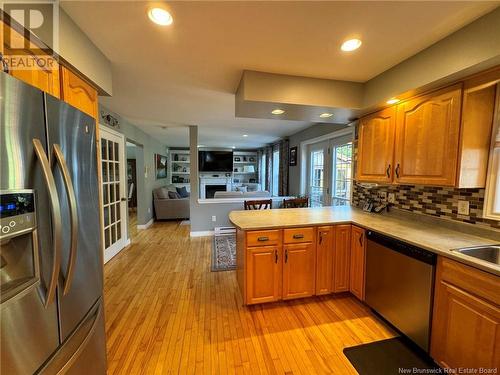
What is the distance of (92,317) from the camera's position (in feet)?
3.83

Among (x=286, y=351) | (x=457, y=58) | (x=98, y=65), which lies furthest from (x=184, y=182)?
(x=457, y=58)

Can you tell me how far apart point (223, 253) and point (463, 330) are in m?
2.88

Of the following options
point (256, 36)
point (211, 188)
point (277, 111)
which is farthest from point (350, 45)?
point (211, 188)

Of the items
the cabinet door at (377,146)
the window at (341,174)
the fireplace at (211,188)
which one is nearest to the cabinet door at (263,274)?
the cabinet door at (377,146)

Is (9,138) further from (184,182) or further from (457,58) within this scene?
(184,182)

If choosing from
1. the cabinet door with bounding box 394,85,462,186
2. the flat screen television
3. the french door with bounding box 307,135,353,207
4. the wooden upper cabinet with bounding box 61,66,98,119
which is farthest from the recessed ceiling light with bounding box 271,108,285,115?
the flat screen television

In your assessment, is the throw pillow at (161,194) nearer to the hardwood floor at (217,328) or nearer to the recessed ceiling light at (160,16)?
the hardwood floor at (217,328)

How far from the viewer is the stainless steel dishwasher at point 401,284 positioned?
1.54m

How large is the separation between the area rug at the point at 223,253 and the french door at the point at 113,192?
1.66m

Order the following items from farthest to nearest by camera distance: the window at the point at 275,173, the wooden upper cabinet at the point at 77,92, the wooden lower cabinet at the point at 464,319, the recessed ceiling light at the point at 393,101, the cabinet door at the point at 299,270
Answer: the window at the point at 275,173, the cabinet door at the point at 299,270, the recessed ceiling light at the point at 393,101, the wooden upper cabinet at the point at 77,92, the wooden lower cabinet at the point at 464,319

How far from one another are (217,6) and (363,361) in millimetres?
2574

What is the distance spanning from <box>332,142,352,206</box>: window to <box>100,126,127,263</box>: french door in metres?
3.75

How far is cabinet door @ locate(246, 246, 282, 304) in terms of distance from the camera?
207 centimetres

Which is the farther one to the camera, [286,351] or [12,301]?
[286,351]
